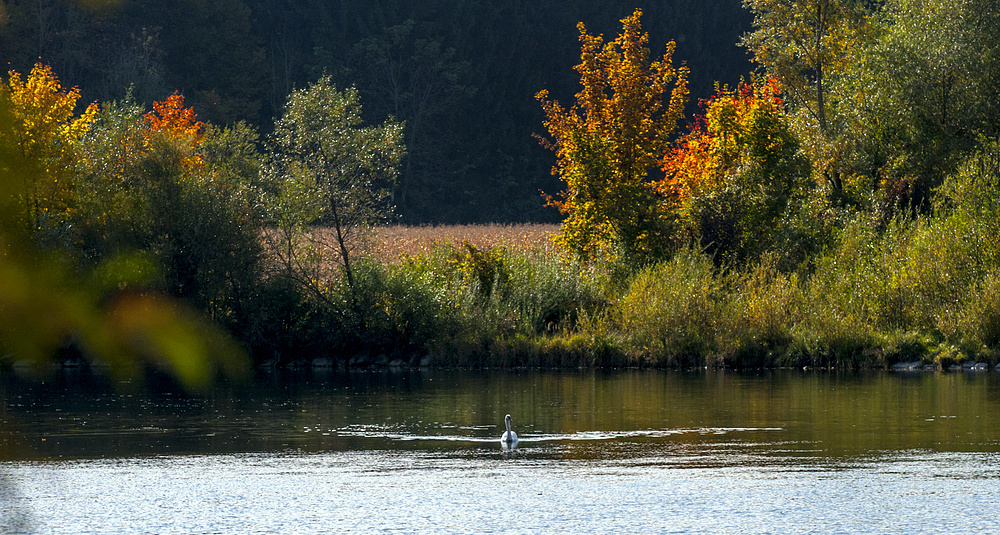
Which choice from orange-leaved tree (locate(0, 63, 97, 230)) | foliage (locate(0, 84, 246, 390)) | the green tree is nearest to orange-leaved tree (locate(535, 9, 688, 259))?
the green tree

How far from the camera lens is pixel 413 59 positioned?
101688 mm

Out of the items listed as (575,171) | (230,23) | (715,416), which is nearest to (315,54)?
(230,23)

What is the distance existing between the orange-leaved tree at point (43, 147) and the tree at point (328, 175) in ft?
23.6

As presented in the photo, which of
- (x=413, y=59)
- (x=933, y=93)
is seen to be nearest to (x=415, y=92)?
(x=413, y=59)

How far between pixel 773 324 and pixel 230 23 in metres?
64.9

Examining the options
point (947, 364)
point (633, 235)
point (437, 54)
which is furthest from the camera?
point (437, 54)

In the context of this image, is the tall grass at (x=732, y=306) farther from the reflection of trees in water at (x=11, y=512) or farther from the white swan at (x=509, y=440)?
the reflection of trees in water at (x=11, y=512)

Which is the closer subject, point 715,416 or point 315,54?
point 715,416

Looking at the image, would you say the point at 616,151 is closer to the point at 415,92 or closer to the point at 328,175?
the point at 328,175

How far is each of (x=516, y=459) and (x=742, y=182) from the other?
1123 inches

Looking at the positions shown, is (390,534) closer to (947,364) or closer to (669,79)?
(947,364)

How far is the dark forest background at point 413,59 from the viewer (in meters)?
91.2

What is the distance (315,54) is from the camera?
101 m

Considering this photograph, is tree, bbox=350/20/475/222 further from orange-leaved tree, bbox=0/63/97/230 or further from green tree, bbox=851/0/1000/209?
green tree, bbox=851/0/1000/209
